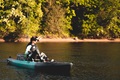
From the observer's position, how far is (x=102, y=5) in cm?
8088

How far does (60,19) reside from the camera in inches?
3027

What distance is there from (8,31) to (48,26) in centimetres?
899

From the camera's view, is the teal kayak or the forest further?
the forest

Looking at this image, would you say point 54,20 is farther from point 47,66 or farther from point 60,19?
point 47,66

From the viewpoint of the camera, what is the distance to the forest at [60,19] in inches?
2788

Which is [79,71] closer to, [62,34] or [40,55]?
[40,55]

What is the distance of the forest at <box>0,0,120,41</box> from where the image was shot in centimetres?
7081

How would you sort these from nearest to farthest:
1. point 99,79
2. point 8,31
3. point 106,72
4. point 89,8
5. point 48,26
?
point 99,79 → point 106,72 → point 8,31 → point 48,26 → point 89,8

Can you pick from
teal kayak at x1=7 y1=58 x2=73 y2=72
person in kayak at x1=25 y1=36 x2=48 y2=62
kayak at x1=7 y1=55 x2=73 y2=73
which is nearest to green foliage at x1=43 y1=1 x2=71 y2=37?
A: teal kayak at x1=7 y1=58 x2=73 y2=72

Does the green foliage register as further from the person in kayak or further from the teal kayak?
the person in kayak

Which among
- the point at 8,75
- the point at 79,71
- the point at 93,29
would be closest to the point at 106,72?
the point at 79,71

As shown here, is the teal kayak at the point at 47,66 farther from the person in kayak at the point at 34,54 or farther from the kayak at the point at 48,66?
the person in kayak at the point at 34,54

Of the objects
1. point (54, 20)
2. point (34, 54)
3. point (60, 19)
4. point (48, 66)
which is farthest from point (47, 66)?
point (60, 19)

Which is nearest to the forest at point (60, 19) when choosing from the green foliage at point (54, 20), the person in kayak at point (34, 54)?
the green foliage at point (54, 20)
